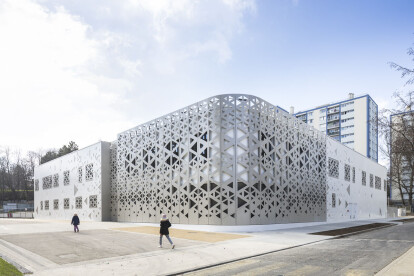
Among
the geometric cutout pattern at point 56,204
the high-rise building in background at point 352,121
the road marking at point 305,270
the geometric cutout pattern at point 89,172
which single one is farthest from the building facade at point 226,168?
the high-rise building in background at point 352,121

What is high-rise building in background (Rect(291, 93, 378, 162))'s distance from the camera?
268 ft

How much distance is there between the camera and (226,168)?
2216 centimetres

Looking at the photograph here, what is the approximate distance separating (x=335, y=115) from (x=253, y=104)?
72.8 m

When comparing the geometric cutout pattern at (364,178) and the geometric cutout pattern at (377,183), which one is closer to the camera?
the geometric cutout pattern at (364,178)

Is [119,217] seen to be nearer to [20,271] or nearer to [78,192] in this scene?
[78,192]


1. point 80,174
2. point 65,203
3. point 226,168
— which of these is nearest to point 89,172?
point 80,174

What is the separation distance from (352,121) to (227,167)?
2858 inches

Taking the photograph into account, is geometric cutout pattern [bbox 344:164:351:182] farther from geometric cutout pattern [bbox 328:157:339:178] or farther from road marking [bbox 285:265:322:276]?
road marking [bbox 285:265:322:276]

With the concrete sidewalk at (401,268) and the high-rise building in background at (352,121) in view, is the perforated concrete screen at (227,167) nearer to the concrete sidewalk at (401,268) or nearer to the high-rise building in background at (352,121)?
the concrete sidewalk at (401,268)

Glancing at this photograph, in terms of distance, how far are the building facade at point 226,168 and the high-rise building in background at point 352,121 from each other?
53.1 m

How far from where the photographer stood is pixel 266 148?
78.6 ft

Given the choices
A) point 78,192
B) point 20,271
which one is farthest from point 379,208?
point 20,271

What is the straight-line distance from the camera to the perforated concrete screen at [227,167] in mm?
22250

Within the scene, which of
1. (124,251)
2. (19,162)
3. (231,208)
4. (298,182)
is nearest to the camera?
(124,251)
